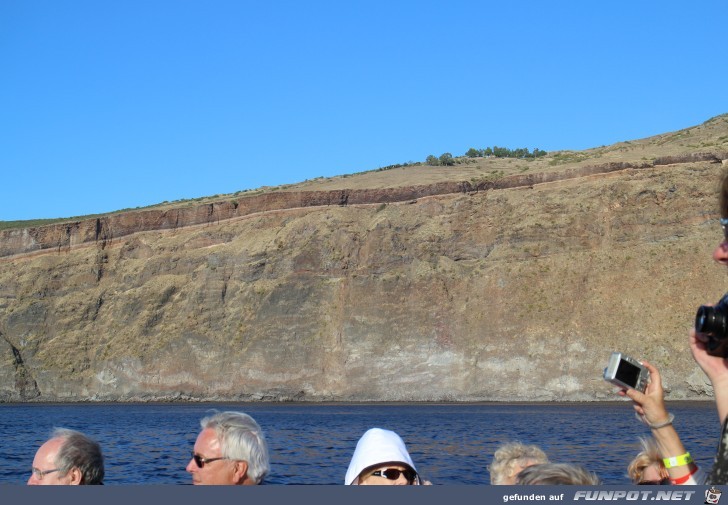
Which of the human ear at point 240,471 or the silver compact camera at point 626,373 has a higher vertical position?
the silver compact camera at point 626,373

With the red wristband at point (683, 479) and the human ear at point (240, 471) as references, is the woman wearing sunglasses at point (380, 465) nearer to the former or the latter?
the human ear at point (240, 471)

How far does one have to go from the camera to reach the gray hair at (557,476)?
4.15 meters

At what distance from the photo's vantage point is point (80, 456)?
225 inches

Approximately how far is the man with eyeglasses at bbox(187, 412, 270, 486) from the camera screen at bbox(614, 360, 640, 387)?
2.24 m

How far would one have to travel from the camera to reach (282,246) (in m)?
82.8

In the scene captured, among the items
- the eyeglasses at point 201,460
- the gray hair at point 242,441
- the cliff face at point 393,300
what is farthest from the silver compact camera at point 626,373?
the cliff face at point 393,300

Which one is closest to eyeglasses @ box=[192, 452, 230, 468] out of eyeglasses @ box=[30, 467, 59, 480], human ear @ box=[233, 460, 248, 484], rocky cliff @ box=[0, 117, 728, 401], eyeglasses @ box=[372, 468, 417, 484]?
human ear @ box=[233, 460, 248, 484]

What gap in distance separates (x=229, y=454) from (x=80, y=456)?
35.1 inches

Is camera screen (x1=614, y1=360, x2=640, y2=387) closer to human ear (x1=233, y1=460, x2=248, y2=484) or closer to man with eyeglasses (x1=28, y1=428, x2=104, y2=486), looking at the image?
human ear (x1=233, y1=460, x2=248, y2=484)

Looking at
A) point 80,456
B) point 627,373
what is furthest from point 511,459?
point 80,456

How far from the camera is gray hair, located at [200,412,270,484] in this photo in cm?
564

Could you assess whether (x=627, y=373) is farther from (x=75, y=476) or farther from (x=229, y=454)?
(x=75, y=476)

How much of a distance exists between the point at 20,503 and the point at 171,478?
23.8 meters

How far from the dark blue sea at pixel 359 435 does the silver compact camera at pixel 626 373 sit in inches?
811
